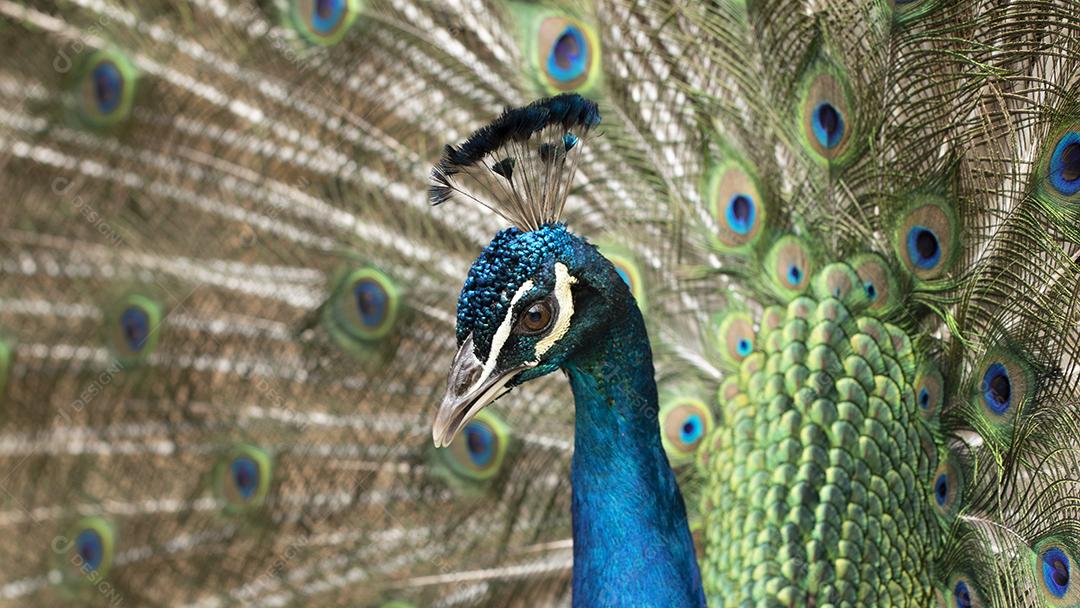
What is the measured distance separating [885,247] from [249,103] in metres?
1.23

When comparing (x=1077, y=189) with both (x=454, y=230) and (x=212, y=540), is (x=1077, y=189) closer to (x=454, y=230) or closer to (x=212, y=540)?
(x=454, y=230)

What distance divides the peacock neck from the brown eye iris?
0.37 ft

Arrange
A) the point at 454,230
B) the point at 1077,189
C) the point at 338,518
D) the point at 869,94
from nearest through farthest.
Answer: the point at 1077,189, the point at 869,94, the point at 454,230, the point at 338,518

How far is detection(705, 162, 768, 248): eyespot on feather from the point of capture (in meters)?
1.72

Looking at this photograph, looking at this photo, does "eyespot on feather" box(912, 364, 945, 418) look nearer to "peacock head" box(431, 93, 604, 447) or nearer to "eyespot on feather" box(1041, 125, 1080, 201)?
"eyespot on feather" box(1041, 125, 1080, 201)

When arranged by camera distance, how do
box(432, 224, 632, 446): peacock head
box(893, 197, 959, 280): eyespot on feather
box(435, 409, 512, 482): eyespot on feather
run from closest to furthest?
box(432, 224, 632, 446): peacock head, box(893, 197, 959, 280): eyespot on feather, box(435, 409, 512, 482): eyespot on feather

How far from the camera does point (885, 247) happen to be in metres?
1.59

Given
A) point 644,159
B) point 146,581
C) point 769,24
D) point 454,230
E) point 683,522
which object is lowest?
point 146,581

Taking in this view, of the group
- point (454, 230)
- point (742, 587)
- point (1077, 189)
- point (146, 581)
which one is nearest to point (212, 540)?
point (146, 581)

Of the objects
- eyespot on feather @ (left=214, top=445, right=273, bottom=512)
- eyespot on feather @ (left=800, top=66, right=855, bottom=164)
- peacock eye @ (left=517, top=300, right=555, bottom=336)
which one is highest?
eyespot on feather @ (left=800, top=66, right=855, bottom=164)

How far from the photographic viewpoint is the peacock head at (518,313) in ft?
3.63

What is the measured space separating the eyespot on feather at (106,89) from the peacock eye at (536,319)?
4.90 feet

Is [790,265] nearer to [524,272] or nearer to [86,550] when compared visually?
[524,272]

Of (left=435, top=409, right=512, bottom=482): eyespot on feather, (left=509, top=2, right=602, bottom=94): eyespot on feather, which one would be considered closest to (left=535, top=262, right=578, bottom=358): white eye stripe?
(left=509, top=2, right=602, bottom=94): eyespot on feather
